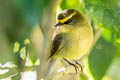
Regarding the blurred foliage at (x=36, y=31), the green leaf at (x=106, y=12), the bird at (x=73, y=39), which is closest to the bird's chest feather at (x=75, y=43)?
the bird at (x=73, y=39)

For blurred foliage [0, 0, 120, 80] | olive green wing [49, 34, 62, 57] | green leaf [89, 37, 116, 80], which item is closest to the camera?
blurred foliage [0, 0, 120, 80]

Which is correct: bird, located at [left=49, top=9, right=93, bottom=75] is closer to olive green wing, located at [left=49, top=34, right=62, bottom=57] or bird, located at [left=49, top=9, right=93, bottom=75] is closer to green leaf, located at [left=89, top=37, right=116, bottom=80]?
olive green wing, located at [left=49, top=34, right=62, bottom=57]

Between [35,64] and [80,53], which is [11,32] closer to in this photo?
[35,64]

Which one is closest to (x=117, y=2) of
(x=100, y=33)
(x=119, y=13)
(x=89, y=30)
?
(x=119, y=13)

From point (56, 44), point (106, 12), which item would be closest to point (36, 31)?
point (106, 12)

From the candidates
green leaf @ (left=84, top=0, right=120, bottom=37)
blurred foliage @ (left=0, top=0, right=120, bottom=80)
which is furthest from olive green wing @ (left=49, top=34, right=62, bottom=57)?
green leaf @ (left=84, top=0, right=120, bottom=37)

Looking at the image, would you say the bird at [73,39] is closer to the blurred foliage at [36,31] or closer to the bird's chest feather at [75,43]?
the bird's chest feather at [75,43]

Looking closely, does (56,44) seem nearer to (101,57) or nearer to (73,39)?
(73,39)
